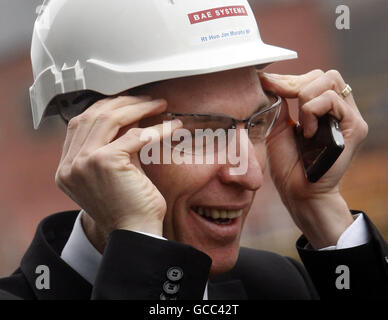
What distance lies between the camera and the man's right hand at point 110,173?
2.70 meters

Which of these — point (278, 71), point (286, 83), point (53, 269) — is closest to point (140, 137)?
point (53, 269)

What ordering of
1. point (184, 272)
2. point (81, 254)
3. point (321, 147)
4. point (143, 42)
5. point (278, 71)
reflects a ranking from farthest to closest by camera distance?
point (278, 71), point (321, 147), point (81, 254), point (143, 42), point (184, 272)

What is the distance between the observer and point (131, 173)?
2.74 meters

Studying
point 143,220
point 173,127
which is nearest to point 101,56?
point 173,127

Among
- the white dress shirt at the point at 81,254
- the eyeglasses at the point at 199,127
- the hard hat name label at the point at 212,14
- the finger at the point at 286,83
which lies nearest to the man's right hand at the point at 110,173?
the eyeglasses at the point at 199,127

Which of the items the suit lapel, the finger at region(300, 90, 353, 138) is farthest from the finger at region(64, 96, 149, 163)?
the finger at region(300, 90, 353, 138)

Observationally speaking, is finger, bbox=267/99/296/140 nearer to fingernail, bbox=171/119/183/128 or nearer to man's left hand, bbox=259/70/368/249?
man's left hand, bbox=259/70/368/249

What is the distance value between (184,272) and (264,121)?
2.55 feet

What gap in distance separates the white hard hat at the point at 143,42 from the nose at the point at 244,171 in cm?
28

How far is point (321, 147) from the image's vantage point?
10.7 ft

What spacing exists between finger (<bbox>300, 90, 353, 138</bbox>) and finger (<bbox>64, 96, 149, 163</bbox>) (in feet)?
2.49

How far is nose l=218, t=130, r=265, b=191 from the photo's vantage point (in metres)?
2.93

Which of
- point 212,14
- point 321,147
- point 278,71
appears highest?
point 212,14

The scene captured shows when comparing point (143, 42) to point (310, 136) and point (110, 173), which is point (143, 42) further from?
point (310, 136)
